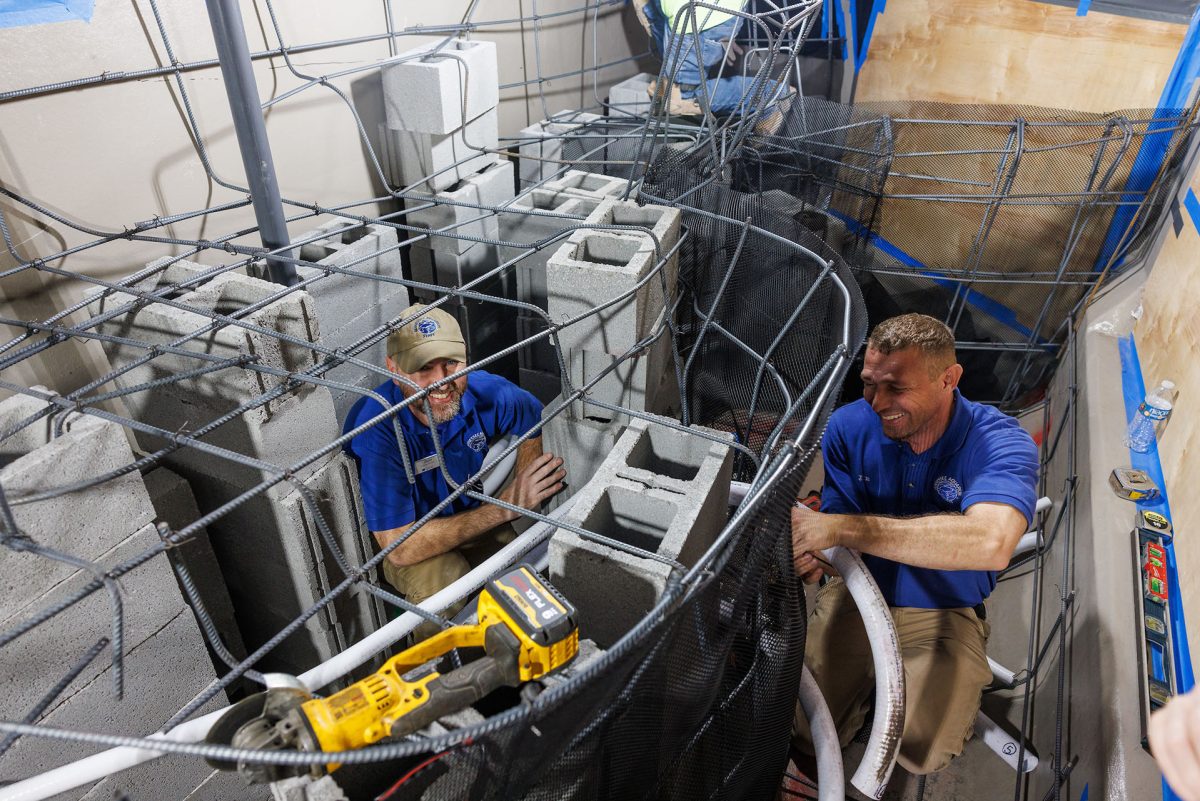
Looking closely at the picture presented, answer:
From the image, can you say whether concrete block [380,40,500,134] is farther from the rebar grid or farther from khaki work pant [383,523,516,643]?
khaki work pant [383,523,516,643]

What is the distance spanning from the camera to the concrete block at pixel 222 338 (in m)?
3.06

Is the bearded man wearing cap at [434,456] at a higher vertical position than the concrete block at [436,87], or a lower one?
lower

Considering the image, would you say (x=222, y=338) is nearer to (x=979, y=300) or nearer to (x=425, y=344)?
(x=425, y=344)

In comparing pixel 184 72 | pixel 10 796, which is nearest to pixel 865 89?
pixel 184 72

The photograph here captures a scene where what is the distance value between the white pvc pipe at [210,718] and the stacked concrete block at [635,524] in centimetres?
17

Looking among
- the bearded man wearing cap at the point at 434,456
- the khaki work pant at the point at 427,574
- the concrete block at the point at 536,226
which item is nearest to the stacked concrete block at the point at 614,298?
the bearded man wearing cap at the point at 434,456

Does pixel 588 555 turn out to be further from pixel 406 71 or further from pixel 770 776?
pixel 406 71

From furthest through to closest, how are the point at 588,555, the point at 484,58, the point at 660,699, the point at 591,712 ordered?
the point at 484,58, the point at 588,555, the point at 660,699, the point at 591,712

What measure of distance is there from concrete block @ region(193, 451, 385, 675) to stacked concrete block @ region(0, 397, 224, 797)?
1.87 feet

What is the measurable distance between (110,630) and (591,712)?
2.06m

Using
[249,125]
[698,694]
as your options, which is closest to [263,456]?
[249,125]

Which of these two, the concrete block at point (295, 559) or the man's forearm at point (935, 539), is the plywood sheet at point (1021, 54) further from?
the concrete block at point (295, 559)

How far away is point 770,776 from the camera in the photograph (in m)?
2.78

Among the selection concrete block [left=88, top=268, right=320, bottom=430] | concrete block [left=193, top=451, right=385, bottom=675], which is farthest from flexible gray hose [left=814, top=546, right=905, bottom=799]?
concrete block [left=88, top=268, right=320, bottom=430]
